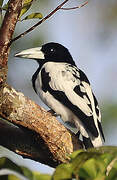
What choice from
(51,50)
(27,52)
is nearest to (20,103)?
(27,52)

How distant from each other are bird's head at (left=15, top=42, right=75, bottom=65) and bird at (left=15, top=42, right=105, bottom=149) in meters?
0.25

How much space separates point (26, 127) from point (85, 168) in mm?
1355

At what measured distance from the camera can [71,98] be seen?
4.03 metres

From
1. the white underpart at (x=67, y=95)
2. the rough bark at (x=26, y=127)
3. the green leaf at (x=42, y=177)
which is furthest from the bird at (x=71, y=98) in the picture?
the green leaf at (x=42, y=177)

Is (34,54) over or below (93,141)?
over

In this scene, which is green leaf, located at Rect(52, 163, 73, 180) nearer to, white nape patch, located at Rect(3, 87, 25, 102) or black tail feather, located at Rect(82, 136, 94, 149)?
white nape patch, located at Rect(3, 87, 25, 102)

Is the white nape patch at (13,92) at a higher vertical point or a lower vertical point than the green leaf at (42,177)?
higher

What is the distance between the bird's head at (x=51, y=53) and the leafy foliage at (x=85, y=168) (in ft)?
9.97

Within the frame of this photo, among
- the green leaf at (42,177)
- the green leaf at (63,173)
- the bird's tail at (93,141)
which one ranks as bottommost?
the bird's tail at (93,141)

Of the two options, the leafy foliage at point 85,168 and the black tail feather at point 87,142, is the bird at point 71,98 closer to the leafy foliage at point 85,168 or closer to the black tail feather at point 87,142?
the black tail feather at point 87,142

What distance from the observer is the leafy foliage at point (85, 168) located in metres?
1.54

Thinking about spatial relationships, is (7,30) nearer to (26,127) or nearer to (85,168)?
(26,127)

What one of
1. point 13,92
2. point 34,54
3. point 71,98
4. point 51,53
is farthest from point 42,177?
point 51,53

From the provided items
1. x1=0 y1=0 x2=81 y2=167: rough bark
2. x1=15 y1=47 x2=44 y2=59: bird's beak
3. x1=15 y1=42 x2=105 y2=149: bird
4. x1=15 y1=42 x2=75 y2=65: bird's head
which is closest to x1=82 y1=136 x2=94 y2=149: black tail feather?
x1=15 y1=42 x2=105 y2=149: bird
